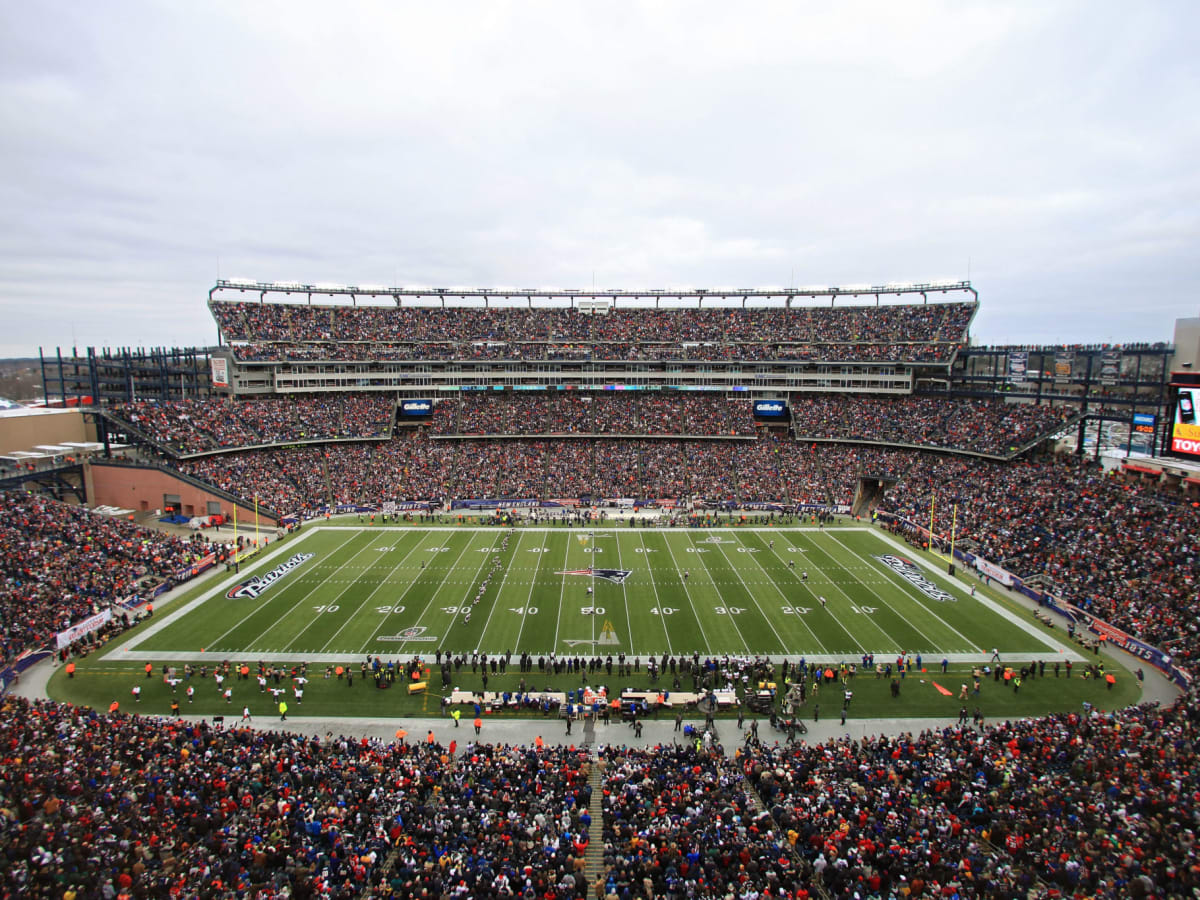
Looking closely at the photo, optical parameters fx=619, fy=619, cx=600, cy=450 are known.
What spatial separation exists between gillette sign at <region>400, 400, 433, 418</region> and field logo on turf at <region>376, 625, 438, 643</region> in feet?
124

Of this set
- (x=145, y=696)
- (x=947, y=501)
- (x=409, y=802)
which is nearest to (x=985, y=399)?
(x=947, y=501)

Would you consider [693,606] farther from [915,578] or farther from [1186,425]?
[1186,425]

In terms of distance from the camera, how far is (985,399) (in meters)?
54.5

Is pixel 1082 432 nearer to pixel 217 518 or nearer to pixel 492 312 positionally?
pixel 492 312

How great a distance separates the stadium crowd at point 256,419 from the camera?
155 ft

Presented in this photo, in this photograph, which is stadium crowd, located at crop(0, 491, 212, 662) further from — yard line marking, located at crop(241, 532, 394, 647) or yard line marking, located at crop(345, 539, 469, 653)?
yard line marking, located at crop(345, 539, 469, 653)

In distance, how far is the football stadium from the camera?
13.4 meters

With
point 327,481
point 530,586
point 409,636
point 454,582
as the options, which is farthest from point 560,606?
point 327,481

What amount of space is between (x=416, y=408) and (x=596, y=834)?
172ft

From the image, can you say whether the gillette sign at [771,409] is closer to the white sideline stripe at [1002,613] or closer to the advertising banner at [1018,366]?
the advertising banner at [1018,366]

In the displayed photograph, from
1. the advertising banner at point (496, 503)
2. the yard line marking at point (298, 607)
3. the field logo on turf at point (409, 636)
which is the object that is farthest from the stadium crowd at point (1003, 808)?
the advertising banner at point (496, 503)

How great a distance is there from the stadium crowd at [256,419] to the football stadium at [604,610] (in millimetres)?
447

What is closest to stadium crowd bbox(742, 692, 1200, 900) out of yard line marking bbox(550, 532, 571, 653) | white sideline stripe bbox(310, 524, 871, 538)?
yard line marking bbox(550, 532, 571, 653)

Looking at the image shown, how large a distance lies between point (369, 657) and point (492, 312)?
50860 mm
